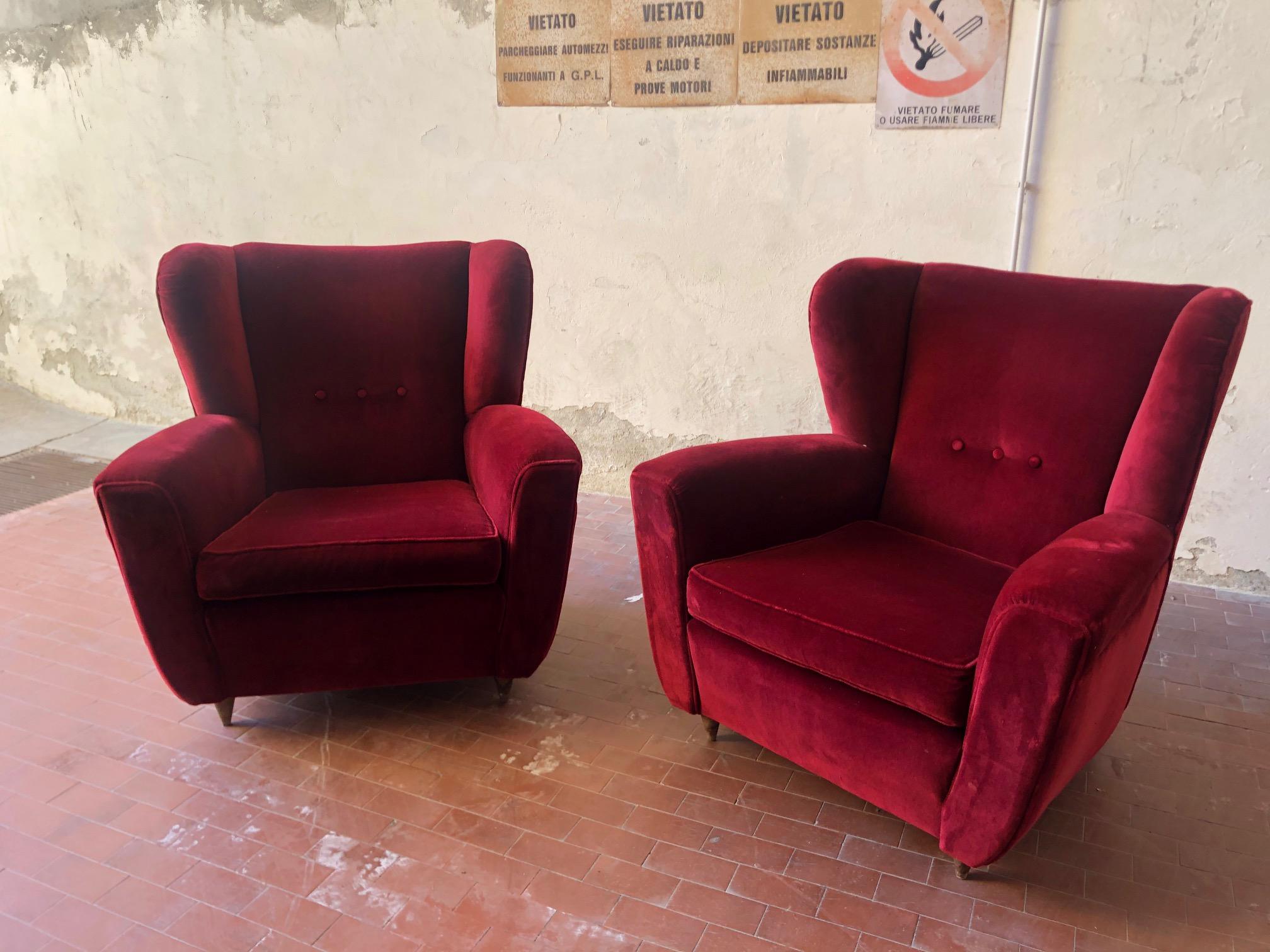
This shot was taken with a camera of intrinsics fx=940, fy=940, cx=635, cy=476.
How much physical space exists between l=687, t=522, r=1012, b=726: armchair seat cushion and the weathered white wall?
1288mm

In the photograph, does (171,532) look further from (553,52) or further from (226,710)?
(553,52)

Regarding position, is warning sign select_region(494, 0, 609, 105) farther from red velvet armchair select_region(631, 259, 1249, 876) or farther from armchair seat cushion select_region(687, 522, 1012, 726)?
armchair seat cushion select_region(687, 522, 1012, 726)

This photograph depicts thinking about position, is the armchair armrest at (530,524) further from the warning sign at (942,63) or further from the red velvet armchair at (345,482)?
the warning sign at (942,63)

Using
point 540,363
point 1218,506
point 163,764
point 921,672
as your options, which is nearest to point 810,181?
point 540,363

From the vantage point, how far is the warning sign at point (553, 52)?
3.10 m

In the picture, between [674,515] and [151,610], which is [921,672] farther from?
[151,610]

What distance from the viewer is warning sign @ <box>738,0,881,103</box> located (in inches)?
110

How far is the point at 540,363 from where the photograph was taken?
11.6 feet

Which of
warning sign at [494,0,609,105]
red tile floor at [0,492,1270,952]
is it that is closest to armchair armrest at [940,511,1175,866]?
red tile floor at [0,492,1270,952]

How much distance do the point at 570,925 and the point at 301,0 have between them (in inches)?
133

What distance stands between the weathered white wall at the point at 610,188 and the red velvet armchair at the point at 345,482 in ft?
3.25

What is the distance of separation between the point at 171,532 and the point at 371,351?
2.54 feet

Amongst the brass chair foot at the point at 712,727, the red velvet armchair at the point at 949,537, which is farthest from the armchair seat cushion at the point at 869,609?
the brass chair foot at the point at 712,727

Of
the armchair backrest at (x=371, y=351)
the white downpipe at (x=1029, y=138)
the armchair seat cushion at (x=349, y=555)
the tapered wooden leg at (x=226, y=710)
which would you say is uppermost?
the white downpipe at (x=1029, y=138)
